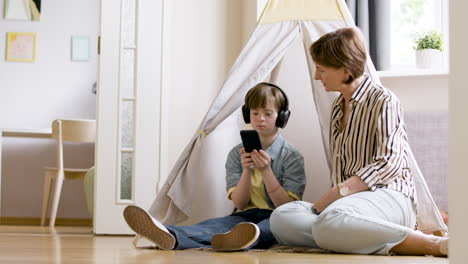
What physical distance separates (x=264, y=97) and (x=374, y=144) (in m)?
0.53

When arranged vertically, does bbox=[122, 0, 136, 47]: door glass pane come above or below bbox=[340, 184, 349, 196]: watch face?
above

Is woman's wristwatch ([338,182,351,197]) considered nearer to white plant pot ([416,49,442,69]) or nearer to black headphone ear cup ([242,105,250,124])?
black headphone ear cup ([242,105,250,124])

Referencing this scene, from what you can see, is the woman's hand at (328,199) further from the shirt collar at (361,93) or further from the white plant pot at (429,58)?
the white plant pot at (429,58)

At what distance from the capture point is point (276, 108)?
115 inches

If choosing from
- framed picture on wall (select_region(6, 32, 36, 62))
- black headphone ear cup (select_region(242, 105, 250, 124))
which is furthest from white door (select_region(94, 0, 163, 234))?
framed picture on wall (select_region(6, 32, 36, 62))

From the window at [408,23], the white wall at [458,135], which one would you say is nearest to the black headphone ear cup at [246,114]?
the window at [408,23]

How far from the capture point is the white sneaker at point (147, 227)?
2418mm

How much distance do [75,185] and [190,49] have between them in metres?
2.77

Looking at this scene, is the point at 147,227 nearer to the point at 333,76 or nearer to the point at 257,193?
the point at 257,193

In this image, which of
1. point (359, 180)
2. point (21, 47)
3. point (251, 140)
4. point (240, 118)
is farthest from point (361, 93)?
point (21, 47)

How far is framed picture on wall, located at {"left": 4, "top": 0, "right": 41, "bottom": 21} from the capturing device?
6.42m

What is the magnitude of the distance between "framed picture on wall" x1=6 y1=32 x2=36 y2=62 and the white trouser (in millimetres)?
4374

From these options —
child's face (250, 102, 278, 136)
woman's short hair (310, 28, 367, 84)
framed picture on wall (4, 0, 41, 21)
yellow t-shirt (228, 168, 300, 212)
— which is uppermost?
framed picture on wall (4, 0, 41, 21)

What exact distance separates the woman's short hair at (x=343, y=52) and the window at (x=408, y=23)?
146 cm
